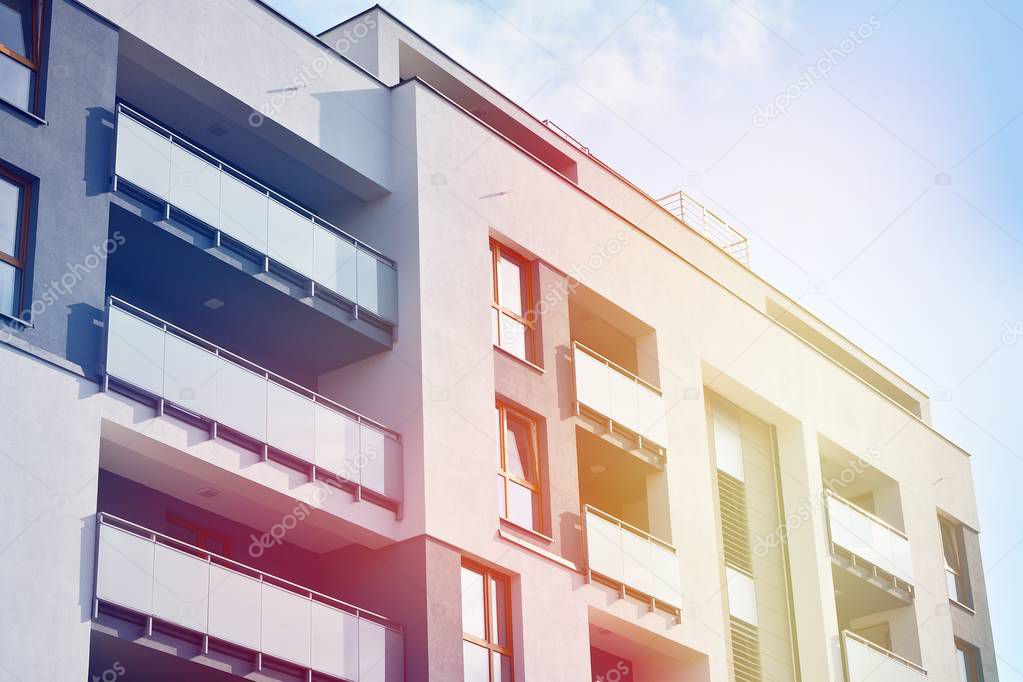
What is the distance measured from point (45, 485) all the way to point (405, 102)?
10.8m

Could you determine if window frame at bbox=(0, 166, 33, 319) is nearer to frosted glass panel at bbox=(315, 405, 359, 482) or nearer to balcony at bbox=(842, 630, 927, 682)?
frosted glass panel at bbox=(315, 405, 359, 482)

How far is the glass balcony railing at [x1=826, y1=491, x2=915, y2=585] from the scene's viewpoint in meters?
33.7

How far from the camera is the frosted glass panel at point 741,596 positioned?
30.2 meters

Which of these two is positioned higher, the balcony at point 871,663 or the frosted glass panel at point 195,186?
the frosted glass panel at point 195,186

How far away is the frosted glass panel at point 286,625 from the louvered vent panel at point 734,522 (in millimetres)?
12598

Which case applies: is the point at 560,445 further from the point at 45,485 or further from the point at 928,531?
the point at 928,531

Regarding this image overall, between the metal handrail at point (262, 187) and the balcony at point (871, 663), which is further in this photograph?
the balcony at point (871, 663)

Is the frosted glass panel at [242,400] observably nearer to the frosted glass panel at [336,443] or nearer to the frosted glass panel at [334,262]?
the frosted glass panel at [336,443]

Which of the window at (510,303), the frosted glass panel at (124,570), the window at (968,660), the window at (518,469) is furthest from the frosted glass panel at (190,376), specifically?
the window at (968,660)

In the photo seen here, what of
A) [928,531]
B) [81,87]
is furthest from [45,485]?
[928,531]

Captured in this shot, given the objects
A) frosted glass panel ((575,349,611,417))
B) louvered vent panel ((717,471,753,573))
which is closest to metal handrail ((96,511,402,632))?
frosted glass panel ((575,349,611,417))

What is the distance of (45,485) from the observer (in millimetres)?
17641

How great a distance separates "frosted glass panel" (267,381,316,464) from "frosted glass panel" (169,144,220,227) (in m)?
2.57

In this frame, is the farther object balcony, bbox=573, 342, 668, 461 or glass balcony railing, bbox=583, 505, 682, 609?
balcony, bbox=573, 342, 668, 461
